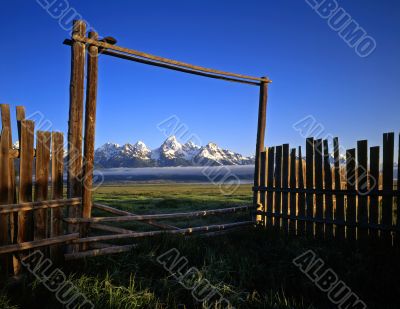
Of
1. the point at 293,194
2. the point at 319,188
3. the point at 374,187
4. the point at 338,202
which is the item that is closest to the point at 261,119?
the point at 293,194

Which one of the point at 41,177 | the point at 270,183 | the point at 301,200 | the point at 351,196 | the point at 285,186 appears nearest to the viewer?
the point at 41,177

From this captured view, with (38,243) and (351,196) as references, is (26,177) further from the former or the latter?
(351,196)

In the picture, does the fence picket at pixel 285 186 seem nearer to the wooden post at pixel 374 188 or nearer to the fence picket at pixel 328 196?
the fence picket at pixel 328 196

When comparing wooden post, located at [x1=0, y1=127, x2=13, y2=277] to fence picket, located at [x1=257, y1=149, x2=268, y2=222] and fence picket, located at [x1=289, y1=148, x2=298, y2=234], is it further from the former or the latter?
fence picket, located at [x1=257, y1=149, x2=268, y2=222]

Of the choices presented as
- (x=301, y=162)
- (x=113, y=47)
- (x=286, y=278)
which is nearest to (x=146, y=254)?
(x=286, y=278)

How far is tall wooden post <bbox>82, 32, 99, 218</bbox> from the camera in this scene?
6.07 metres

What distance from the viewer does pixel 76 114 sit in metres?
5.94

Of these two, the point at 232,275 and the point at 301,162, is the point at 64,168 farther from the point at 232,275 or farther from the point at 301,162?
the point at 301,162

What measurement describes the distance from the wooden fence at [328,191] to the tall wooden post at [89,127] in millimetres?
4383

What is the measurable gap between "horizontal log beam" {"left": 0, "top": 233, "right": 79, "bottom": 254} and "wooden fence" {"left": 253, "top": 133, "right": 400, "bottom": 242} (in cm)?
462

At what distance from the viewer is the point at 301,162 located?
25.7 feet

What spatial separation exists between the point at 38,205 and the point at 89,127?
5.42ft

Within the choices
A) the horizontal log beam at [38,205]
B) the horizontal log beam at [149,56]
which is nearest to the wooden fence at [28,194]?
the horizontal log beam at [38,205]

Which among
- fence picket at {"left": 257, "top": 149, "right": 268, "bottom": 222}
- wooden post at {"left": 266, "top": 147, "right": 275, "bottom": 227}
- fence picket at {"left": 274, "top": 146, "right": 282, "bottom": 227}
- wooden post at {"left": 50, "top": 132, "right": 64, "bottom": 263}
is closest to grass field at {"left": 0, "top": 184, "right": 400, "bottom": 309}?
wooden post at {"left": 50, "top": 132, "right": 64, "bottom": 263}
